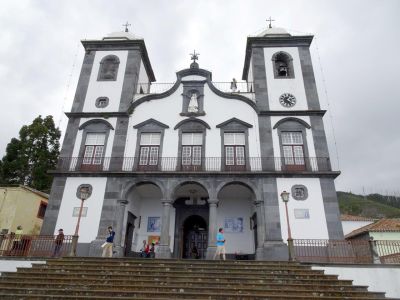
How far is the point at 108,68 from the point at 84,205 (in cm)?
851

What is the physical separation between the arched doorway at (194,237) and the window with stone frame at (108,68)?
9.29 m

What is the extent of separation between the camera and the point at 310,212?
14.3 m

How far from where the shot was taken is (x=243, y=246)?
51.8 ft

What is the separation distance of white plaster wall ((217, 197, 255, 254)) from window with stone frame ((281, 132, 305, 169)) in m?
3.05

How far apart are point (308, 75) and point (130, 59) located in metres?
10.3

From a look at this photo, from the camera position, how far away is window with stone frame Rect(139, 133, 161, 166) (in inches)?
639

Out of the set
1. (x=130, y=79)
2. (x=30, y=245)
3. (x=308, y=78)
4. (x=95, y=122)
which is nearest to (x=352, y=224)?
(x=308, y=78)

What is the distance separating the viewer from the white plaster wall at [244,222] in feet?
51.6

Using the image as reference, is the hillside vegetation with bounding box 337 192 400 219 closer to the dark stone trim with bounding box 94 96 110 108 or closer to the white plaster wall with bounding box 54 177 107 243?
the dark stone trim with bounding box 94 96 110 108

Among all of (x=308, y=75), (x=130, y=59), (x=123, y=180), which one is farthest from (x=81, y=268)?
(x=308, y=75)

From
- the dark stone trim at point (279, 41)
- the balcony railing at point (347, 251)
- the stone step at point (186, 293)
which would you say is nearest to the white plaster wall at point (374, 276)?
the balcony railing at point (347, 251)

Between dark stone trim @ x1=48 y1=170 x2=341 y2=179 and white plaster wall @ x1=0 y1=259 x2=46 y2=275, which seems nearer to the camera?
white plaster wall @ x1=0 y1=259 x2=46 y2=275

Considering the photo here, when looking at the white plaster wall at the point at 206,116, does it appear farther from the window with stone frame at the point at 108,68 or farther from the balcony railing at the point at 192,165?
the window with stone frame at the point at 108,68

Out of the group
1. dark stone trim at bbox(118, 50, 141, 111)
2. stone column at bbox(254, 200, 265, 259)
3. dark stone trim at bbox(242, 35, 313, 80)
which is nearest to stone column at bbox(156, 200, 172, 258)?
stone column at bbox(254, 200, 265, 259)
